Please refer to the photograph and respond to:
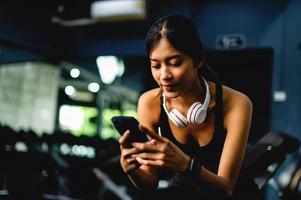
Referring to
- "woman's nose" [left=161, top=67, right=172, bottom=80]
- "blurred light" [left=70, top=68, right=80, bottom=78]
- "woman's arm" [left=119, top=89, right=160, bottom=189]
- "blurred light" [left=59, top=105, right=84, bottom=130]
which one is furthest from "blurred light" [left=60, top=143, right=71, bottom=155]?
"woman's nose" [left=161, top=67, right=172, bottom=80]

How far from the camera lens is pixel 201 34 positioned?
6.88 m

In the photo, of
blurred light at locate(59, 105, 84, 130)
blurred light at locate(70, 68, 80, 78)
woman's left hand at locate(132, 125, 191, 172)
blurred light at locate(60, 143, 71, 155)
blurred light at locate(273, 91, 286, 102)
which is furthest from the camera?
blurred light at locate(59, 105, 84, 130)

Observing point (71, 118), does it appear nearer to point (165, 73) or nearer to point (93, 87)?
point (93, 87)

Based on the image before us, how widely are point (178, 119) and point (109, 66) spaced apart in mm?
6217

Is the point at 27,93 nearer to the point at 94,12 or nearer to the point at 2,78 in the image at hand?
the point at 2,78

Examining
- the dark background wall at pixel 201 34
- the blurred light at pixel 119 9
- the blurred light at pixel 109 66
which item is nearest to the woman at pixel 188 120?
the dark background wall at pixel 201 34

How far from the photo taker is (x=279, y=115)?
6074mm

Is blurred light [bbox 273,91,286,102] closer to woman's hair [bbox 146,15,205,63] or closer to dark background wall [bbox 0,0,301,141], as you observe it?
dark background wall [bbox 0,0,301,141]

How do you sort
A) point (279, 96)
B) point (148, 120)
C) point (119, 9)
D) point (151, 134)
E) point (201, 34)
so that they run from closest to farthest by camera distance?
Answer: 1. point (151, 134)
2. point (148, 120)
3. point (279, 96)
4. point (201, 34)
5. point (119, 9)

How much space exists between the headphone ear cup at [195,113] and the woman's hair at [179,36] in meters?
0.18

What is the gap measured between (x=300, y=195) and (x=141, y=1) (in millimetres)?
4948

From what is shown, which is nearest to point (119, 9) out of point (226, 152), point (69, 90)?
point (69, 90)

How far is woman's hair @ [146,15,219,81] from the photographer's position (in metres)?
1.61

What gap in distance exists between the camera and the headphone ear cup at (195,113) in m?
1.65
